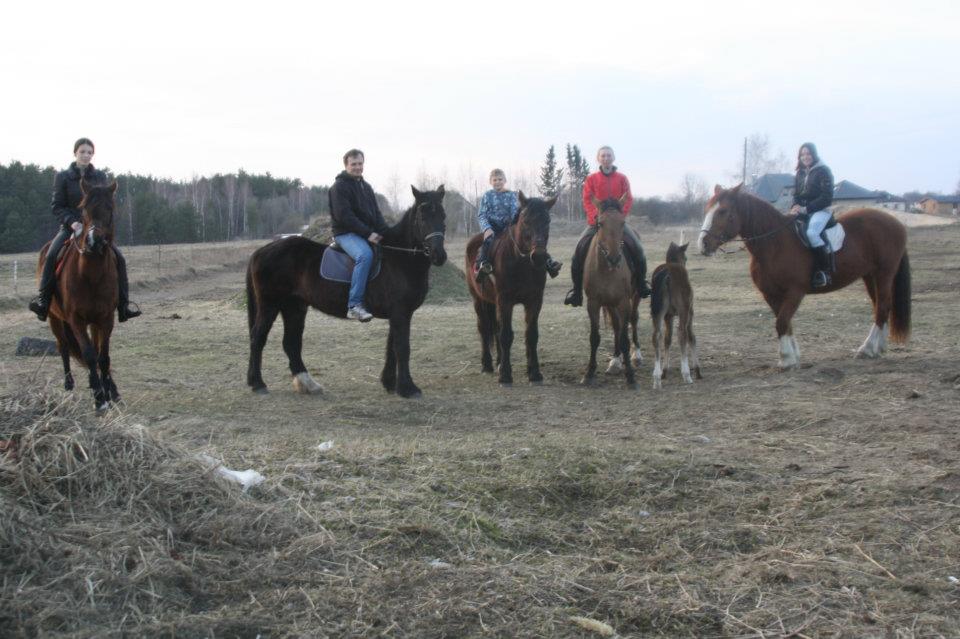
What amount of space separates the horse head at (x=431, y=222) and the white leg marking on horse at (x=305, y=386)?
2272 millimetres

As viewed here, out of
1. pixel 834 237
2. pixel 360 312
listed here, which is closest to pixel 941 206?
pixel 834 237

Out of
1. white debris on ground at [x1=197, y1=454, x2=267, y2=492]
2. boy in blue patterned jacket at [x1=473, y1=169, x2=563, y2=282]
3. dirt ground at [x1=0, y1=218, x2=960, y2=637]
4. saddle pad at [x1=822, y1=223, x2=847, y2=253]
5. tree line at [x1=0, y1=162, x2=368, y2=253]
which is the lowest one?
dirt ground at [x1=0, y1=218, x2=960, y2=637]

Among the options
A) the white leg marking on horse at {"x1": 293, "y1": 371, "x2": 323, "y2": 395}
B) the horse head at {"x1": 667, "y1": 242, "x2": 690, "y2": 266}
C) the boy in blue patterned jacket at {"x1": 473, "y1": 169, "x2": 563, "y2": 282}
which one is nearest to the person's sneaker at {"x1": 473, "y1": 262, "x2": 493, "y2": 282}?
the boy in blue patterned jacket at {"x1": 473, "y1": 169, "x2": 563, "y2": 282}

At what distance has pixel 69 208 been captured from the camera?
888 centimetres

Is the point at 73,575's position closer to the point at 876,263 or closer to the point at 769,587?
the point at 769,587

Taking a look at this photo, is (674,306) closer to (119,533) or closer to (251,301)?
(251,301)

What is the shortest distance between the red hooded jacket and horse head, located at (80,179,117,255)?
6054 mm

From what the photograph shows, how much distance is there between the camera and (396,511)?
507 centimetres

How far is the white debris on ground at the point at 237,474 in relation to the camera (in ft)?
17.2

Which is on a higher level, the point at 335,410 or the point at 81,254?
the point at 81,254

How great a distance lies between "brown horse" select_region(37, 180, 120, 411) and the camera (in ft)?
26.6

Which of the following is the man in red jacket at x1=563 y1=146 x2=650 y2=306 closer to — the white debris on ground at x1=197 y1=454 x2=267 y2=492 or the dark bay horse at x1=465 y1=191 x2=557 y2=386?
the dark bay horse at x1=465 y1=191 x2=557 y2=386

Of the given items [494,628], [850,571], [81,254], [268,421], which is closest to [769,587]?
[850,571]

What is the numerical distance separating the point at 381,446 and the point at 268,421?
202 centimetres
